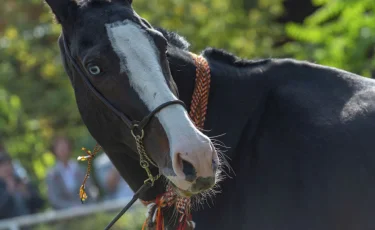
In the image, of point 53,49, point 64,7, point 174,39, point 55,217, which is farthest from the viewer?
point 53,49

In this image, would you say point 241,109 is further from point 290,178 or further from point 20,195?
point 20,195

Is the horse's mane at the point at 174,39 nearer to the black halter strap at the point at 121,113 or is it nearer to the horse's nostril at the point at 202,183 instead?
the black halter strap at the point at 121,113

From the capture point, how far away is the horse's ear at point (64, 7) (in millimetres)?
3998

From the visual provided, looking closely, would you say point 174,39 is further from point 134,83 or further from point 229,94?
point 134,83

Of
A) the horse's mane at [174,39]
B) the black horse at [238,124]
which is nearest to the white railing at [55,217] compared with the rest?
the black horse at [238,124]

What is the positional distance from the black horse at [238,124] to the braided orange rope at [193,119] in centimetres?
6

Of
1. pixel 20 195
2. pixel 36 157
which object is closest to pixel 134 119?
pixel 20 195

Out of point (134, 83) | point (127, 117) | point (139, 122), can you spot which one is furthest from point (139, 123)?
point (134, 83)

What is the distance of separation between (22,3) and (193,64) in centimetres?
1072

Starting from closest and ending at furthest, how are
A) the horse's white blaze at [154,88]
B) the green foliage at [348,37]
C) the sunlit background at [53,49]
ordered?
the horse's white blaze at [154,88] → the green foliage at [348,37] → the sunlit background at [53,49]

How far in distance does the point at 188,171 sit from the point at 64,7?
1.36m

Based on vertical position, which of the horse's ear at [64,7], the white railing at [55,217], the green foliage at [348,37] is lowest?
the white railing at [55,217]

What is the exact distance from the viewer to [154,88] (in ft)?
11.7

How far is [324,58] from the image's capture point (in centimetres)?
809
